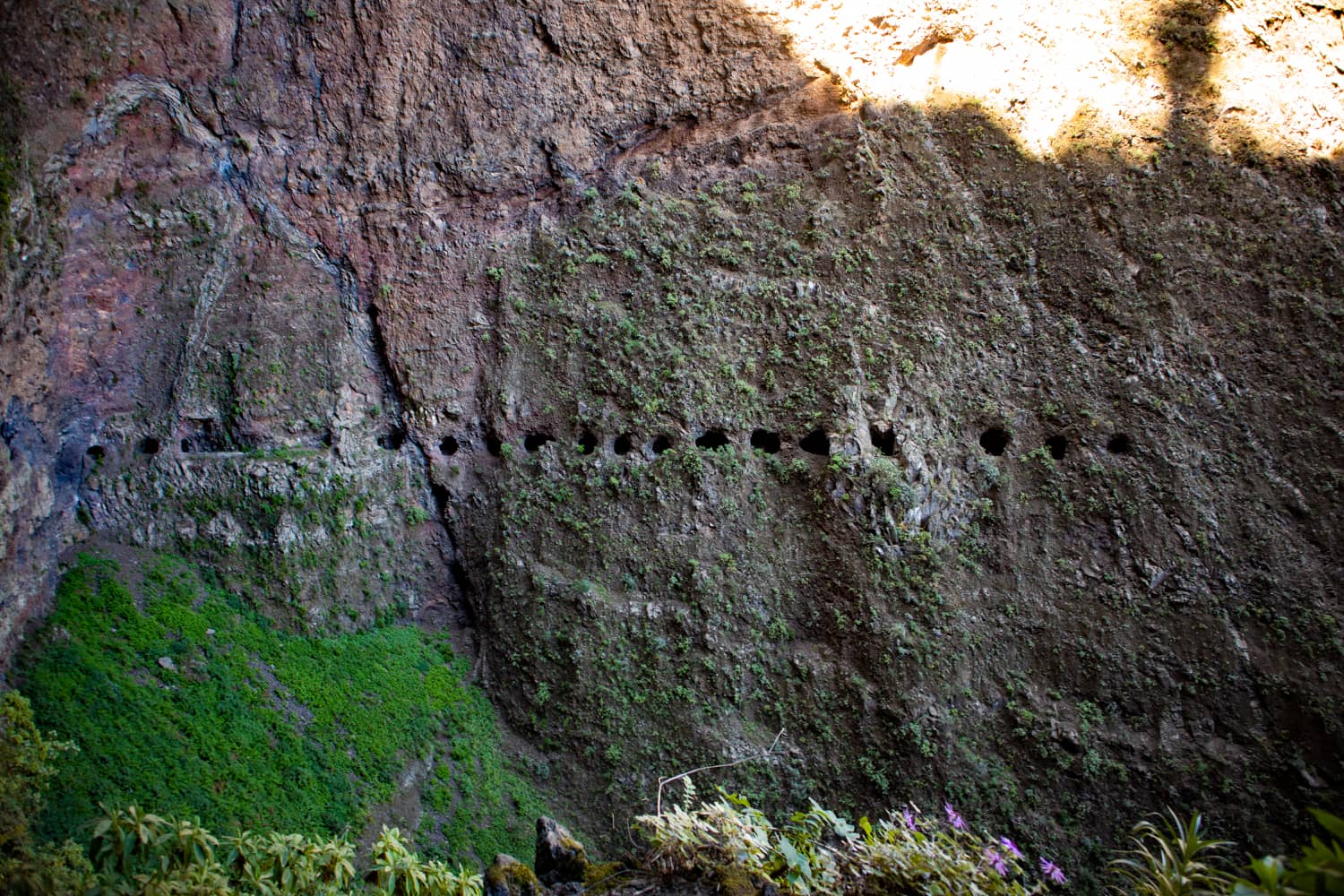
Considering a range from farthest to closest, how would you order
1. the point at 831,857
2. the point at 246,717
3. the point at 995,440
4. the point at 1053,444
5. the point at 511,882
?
the point at 995,440 < the point at 1053,444 < the point at 246,717 < the point at 511,882 < the point at 831,857

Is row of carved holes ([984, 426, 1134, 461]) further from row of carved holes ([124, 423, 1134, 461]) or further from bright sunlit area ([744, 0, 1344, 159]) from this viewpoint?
bright sunlit area ([744, 0, 1344, 159])

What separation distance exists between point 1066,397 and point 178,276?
466 inches

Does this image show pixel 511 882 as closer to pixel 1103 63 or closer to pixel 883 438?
pixel 883 438

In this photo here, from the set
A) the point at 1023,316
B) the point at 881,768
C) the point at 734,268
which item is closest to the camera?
the point at 881,768

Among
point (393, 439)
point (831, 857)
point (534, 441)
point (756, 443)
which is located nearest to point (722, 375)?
point (756, 443)

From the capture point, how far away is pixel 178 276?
10414 millimetres

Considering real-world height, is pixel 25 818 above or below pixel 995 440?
below

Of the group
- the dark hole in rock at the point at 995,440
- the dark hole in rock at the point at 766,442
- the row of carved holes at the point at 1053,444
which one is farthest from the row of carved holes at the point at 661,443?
the dark hole in rock at the point at 995,440

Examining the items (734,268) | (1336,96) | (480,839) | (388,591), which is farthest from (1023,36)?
(480,839)

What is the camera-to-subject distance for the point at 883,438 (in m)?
9.94

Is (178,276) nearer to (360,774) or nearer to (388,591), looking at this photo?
(388,591)

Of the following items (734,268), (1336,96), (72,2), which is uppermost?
(72,2)

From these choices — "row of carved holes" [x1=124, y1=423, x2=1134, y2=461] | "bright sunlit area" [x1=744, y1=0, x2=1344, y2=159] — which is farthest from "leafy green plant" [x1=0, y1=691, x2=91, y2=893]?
"bright sunlit area" [x1=744, y1=0, x2=1344, y2=159]

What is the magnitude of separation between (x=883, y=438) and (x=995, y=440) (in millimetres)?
1410
